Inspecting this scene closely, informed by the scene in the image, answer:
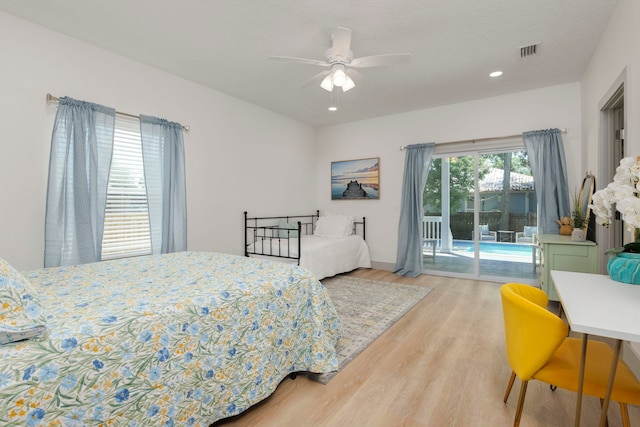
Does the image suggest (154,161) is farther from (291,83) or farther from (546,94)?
(546,94)

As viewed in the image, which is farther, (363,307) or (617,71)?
(363,307)

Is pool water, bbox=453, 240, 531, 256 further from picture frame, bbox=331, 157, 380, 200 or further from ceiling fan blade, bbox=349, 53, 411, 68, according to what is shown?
ceiling fan blade, bbox=349, 53, 411, 68

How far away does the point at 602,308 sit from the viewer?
1188mm

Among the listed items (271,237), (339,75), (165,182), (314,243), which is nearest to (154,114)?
(165,182)

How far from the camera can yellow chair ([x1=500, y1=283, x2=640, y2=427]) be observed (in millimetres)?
→ 1230

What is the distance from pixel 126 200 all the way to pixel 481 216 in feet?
15.2

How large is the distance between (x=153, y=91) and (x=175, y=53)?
570 mm

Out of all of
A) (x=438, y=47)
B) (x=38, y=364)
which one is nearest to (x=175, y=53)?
(x=438, y=47)

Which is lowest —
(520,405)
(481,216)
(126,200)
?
(520,405)

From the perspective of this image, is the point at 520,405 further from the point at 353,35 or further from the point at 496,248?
the point at 496,248

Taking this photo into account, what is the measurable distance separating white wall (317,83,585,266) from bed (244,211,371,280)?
0.37 m

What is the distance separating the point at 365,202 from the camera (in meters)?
5.53

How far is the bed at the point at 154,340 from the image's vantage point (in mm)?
1005

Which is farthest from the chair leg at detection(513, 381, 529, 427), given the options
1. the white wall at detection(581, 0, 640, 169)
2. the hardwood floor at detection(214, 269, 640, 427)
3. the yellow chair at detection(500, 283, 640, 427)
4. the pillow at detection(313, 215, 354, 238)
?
the pillow at detection(313, 215, 354, 238)
